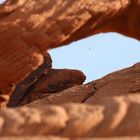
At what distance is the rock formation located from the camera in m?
2.44

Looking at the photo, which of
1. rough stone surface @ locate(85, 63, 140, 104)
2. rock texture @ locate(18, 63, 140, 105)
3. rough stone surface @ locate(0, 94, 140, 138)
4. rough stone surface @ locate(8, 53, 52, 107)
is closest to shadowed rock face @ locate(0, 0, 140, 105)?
rough stone surface @ locate(85, 63, 140, 104)

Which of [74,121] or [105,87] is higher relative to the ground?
[74,121]

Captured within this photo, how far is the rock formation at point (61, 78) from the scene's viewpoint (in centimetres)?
244

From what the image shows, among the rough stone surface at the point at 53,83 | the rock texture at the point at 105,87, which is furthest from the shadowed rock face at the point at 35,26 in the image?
the rough stone surface at the point at 53,83

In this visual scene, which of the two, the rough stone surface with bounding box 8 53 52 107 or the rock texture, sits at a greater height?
the rock texture

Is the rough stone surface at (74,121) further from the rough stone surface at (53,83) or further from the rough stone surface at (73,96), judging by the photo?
the rough stone surface at (53,83)

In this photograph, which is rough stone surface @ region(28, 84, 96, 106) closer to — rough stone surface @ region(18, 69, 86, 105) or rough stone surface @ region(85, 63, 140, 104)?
rough stone surface @ region(85, 63, 140, 104)

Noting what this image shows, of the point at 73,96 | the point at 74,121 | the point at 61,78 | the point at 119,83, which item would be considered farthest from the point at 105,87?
the point at 74,121

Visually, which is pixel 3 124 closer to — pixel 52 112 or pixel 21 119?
pixel 21 119

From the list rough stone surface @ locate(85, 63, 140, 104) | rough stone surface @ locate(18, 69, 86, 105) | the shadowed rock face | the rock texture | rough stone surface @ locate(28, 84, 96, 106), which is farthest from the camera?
rough stone surface @ locate(18, 69, 86, 105)

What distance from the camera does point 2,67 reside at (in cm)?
634

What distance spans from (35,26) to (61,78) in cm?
925

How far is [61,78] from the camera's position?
15391mm

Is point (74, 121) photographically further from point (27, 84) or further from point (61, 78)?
point (27, 84)
